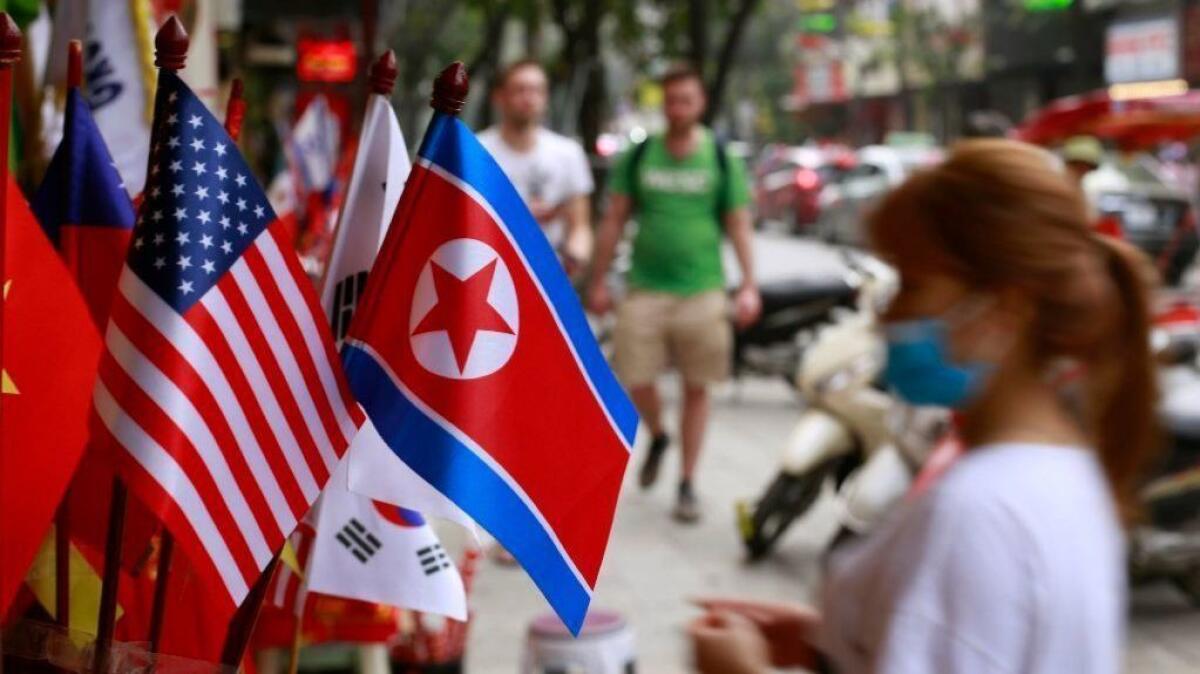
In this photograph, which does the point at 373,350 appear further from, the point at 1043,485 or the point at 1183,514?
the point at 1183,514

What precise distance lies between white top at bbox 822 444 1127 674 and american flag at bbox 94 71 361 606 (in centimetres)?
66

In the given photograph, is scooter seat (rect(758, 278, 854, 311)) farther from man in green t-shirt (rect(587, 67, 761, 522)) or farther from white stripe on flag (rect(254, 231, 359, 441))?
white stripe on flag (rect(254, 231, 359, 441))

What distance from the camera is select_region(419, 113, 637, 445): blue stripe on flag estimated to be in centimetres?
204

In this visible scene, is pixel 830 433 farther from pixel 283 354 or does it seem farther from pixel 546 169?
pixel 283 354

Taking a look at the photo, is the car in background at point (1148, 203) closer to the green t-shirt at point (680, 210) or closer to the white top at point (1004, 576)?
the green t-shirt at point (680, 210)

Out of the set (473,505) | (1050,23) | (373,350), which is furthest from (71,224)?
(1050,23)

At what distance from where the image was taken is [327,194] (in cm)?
714

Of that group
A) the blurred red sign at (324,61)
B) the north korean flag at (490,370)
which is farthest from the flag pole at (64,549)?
the blurred red sign at (324,61)

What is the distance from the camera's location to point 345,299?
2254mm

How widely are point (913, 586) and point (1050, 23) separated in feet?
138

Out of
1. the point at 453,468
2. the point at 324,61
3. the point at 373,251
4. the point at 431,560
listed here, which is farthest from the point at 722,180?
the point at 324,61

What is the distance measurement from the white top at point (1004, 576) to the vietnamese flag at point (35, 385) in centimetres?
93

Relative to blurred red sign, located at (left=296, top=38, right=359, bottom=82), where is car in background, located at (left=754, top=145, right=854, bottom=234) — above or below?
below

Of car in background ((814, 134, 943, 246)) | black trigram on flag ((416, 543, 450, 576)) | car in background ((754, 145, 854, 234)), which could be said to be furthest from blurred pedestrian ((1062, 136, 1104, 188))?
car in background ((754, 145, 854, 234))
